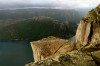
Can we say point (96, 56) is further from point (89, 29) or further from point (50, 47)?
point (50, 47)

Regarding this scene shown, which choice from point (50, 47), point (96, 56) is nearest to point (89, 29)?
point (50, 47)

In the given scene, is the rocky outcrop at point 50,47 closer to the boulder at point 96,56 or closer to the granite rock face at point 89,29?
the granite rock face at point 89,29

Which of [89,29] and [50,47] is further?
[50,47]

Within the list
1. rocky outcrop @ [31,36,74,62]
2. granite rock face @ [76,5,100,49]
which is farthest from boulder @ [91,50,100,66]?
rocky outcrop @ [31,36,74,62]

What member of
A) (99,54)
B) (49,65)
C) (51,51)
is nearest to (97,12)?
(51,51)

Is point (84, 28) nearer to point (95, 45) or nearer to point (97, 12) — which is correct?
point (97, 12)

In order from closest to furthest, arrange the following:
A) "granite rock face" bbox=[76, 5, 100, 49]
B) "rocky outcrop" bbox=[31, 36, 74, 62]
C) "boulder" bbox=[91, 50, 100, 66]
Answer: "boulder" bbox=[91, 50, 100, 66] → "granite rock face" bbox=[76, 5, 100, 49] → "rocky outcrop" bbox=[31, 36, 74, 62]

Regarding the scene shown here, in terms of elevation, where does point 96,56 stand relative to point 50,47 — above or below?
above

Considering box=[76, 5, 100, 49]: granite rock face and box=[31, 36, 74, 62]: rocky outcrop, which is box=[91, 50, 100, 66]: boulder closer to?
box=[76, 5, 100, 49]: granite rock face

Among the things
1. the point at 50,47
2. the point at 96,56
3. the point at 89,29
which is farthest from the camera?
the point at 50,47

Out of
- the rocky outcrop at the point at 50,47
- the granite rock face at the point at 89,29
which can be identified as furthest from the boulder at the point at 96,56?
the rocky outcrop at the point at 50,47

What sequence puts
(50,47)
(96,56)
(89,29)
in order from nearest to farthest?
(96,56), (89,29), (50,47)
